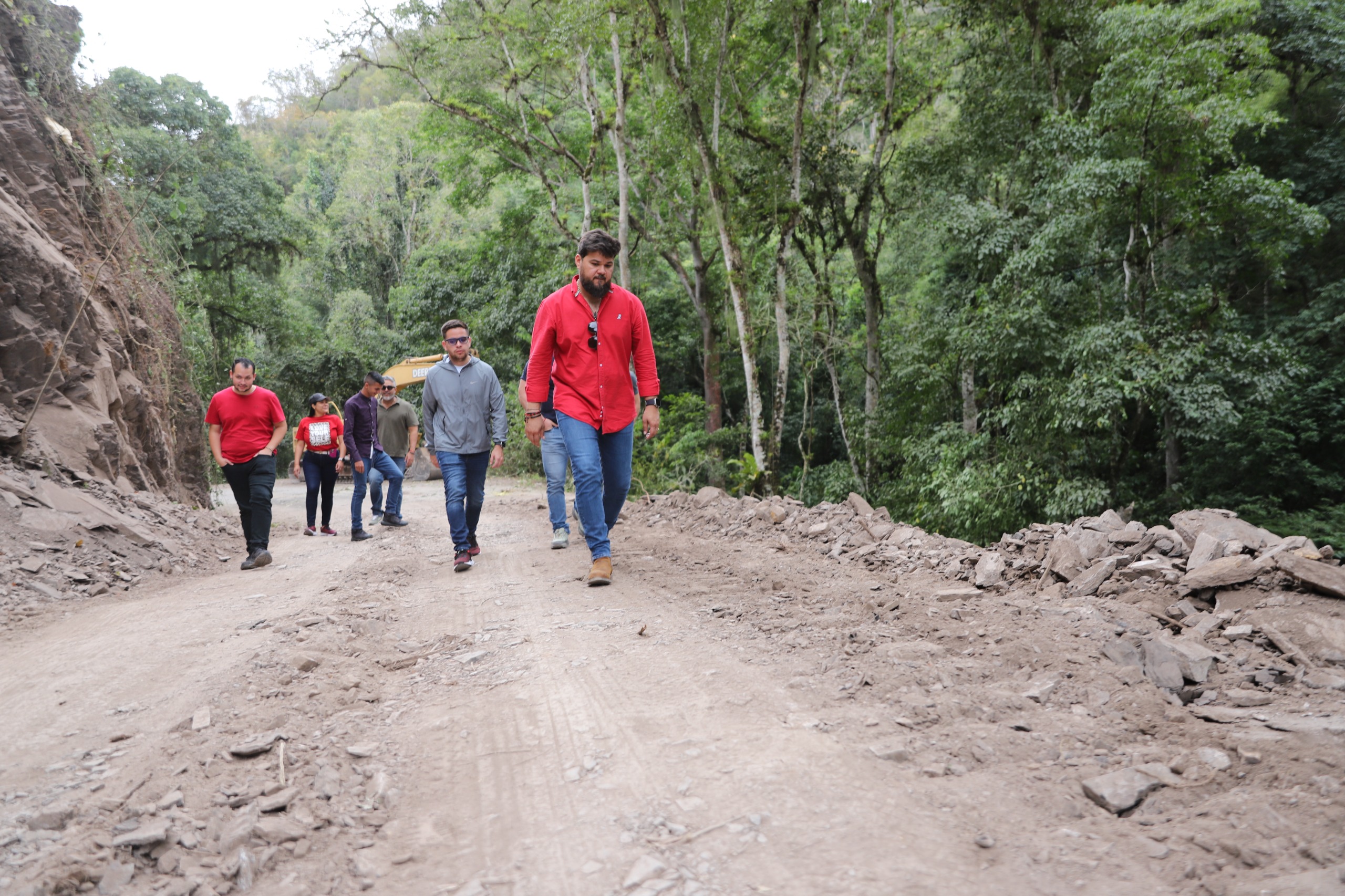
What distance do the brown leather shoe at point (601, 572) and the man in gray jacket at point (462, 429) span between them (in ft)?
4.63

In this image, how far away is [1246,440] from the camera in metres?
16.2

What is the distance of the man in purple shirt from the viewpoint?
9523mm

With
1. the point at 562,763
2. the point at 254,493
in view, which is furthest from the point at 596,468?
the point at 254,493

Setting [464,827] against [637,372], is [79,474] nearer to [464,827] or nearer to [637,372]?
[637,372]

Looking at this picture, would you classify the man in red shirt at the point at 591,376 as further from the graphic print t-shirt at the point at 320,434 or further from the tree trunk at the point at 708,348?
the tree trunk at the point at 708,348

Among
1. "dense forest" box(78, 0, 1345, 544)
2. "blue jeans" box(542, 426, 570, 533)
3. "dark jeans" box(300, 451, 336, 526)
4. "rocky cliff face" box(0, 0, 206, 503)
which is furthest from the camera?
"dense forest" box(78, 0, 1345, 544)

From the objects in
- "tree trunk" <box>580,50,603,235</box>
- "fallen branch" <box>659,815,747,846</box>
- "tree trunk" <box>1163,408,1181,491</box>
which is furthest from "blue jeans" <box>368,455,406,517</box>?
"tree trunk" <box>1163,408,1181,491</box>

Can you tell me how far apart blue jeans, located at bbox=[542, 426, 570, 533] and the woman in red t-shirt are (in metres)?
4.03

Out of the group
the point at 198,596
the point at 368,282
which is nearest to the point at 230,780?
the point at 198,596

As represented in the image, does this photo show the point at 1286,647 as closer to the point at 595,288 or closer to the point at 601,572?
the point at 601,572

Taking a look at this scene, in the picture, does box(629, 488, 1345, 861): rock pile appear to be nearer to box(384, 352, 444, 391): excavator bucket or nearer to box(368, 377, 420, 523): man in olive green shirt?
box(368, 377, 420, 523): man in olive green shirt

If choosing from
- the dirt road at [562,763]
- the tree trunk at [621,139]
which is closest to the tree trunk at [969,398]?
the tree trunk at [621,139]

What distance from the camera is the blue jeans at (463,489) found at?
6160mm

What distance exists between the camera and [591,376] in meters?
5.11
